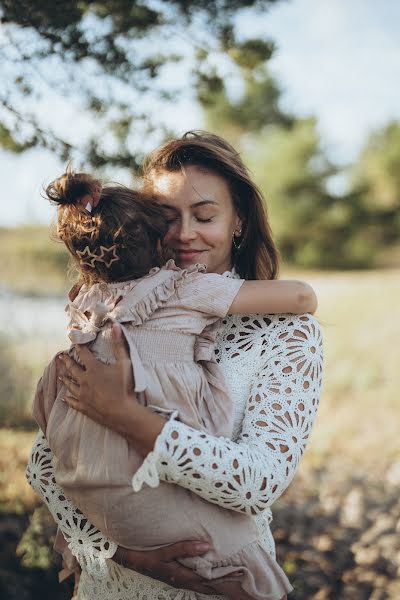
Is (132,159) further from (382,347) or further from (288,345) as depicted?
(382,347)

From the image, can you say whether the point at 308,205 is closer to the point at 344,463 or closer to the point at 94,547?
the point at 344,463

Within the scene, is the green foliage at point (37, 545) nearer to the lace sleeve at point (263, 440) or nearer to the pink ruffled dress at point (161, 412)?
the pink ruffled dress at point (161, 412)

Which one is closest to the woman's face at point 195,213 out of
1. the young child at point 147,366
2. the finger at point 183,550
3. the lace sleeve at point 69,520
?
the young child at point 147,366

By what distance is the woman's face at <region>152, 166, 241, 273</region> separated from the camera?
1943mm

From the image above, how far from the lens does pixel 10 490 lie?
3885mm

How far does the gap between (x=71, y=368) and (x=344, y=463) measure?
Result: 418cm

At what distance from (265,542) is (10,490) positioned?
2625 mm

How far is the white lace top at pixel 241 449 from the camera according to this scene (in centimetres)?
145

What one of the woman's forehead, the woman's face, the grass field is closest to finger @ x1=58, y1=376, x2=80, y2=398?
the woman's face

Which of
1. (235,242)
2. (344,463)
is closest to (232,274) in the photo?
(235,242)

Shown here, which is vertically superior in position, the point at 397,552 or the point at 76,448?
the point at 76,448

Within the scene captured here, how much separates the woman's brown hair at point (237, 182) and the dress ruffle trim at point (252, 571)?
976 mm

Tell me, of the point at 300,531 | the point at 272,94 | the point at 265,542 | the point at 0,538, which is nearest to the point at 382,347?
the point at 300,531

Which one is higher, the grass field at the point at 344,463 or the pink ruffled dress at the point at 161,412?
the pink ruffled dress at the point at 161,412
